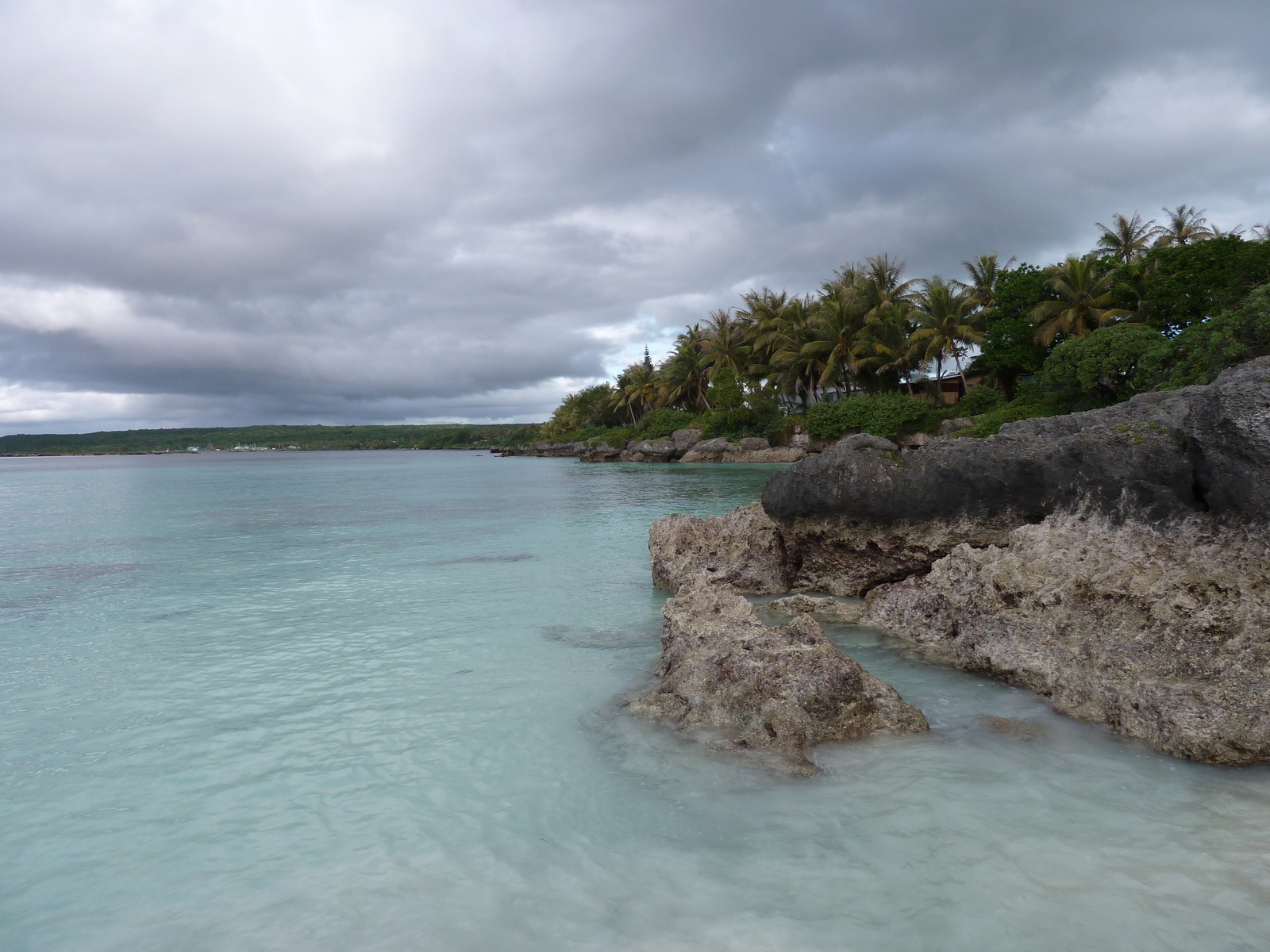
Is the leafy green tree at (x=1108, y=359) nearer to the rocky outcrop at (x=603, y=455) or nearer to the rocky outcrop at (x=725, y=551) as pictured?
the rocky outcrop at (x=725, y=551)

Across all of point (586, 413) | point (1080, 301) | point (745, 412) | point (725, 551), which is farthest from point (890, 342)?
point (586, 413)

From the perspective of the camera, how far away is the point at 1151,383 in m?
25.8

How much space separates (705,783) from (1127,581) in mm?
3777

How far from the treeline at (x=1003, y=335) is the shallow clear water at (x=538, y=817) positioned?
23.3 m

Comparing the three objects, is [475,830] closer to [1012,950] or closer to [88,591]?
[1012,950]

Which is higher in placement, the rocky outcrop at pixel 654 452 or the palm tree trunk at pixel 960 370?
the palm tree trunk at pixel 960 370

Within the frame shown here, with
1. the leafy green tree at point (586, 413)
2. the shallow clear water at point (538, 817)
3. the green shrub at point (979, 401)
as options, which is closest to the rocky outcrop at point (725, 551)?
the shallow clear water at point (538, 817)

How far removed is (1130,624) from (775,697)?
2.83m

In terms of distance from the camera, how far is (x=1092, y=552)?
5730 mm

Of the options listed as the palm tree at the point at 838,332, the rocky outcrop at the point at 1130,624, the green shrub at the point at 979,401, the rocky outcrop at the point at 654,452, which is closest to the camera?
the rocky outcrop at the point at 1130,624

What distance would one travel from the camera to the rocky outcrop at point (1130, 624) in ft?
14.0

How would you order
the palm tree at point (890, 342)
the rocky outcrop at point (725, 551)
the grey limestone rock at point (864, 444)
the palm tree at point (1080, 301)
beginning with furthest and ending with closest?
1. the palm tree at point (890, 342)
2. the palm tree at point (1080, 301)
3. the rocky outcrop at point (725, 551)
4. the grey limestone rock at point (864, 444)

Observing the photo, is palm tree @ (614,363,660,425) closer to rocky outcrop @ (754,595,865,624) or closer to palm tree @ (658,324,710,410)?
palm tree @ (658,324,710,410)

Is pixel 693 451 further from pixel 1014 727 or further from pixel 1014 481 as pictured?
pixel 1014 727
